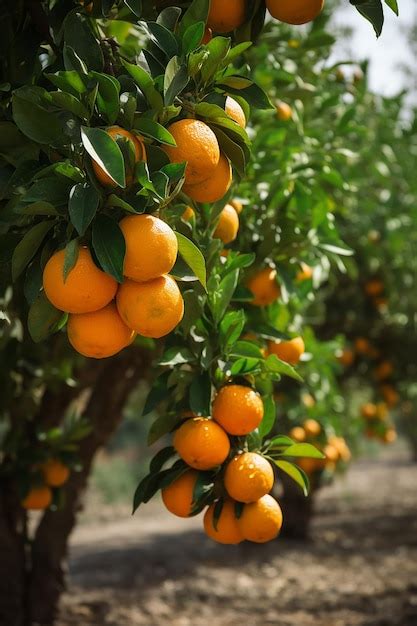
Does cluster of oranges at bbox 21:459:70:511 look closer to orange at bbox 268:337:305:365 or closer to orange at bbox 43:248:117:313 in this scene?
orange at bbox 268:337:305:365

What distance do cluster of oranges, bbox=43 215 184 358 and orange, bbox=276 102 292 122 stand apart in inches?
53.5

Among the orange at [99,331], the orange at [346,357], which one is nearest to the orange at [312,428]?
the orange at [346,357]

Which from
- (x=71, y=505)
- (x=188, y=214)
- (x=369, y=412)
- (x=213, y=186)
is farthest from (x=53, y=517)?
(x=369, y=412)

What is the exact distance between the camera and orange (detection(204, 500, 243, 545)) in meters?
1.58

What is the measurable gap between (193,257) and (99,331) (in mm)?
218

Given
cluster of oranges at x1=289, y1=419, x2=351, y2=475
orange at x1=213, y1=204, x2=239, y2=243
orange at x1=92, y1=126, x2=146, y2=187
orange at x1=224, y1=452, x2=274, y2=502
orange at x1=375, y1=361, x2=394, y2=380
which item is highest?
orange at x1=92, y1=126, x2=146, y2=187

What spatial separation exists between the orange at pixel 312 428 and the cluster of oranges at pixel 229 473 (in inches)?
113

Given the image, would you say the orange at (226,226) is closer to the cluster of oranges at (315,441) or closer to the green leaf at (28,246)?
the green leaf at (28,246)

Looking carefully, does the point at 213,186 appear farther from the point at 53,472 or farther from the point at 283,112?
the point at 53,472

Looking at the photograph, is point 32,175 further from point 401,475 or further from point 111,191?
point 401,475

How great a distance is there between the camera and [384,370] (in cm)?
554

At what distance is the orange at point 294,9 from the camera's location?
1.36 m

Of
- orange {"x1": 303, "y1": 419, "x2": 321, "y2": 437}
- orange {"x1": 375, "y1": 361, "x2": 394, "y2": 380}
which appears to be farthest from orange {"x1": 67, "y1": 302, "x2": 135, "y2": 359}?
orange {"x1": 375, "y1": 361, "x2": 394, "y2": 380}

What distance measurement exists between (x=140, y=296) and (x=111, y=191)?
0.64 feet
